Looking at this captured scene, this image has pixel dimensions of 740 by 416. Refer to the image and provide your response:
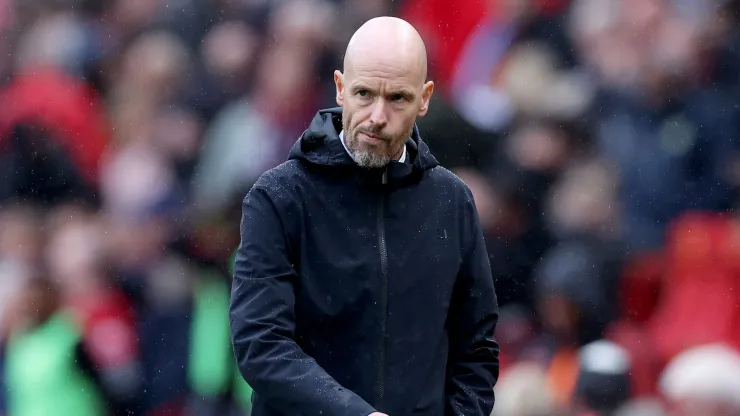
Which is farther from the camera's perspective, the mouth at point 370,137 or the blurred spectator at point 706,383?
the blurred spectator at point 706,383

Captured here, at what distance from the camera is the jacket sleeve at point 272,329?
8.50ft

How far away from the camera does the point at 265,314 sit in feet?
8.68

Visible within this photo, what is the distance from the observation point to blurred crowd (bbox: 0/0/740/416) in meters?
4.85

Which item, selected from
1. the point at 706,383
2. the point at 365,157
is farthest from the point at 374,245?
the point at 706,383

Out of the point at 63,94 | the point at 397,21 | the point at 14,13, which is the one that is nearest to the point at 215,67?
the point at 63,94

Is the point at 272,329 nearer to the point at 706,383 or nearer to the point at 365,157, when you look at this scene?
the point at 365,157

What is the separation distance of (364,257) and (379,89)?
1.06 ft

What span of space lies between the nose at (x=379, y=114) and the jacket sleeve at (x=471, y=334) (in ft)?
0.94

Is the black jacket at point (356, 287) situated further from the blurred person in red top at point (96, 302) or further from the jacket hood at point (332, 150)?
the blurred person in red top at point (96, 302)

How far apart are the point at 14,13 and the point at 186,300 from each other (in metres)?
1.84

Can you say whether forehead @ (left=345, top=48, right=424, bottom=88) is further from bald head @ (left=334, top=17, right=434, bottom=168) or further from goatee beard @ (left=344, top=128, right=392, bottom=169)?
goatee beard @ (left=344, top=128, right=392, bottom=169)

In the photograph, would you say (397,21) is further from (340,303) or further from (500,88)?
(500,88)

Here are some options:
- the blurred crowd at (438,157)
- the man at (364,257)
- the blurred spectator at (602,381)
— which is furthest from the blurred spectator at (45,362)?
the man at (364,257)

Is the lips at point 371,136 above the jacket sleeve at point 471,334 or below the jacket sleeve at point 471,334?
above
